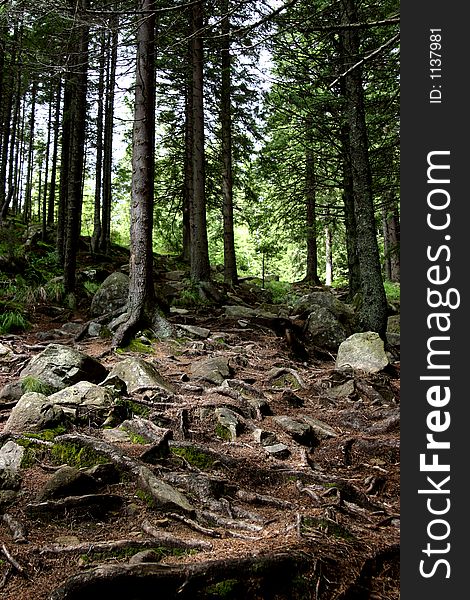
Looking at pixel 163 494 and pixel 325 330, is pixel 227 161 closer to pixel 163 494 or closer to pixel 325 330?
pixel 325 330

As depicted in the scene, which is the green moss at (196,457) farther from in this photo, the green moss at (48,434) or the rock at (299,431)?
the rock at (299,431)

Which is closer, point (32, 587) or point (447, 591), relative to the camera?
point (447, 591)

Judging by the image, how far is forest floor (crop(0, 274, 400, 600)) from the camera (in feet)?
7.20

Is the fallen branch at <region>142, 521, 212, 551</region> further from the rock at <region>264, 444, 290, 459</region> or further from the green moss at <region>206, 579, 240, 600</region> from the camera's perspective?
the rock at <region>264, 444, 290, 459</region>

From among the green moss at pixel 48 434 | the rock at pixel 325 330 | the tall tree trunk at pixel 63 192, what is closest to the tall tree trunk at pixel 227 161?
the tall tree trunk at pixel 63 192

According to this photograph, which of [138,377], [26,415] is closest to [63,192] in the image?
[138,377]

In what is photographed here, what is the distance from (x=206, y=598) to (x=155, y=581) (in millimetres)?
254

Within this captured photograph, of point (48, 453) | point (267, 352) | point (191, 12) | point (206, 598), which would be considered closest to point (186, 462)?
point (48, 453)

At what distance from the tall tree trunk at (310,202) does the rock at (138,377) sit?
8687mm

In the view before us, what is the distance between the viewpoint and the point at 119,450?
365cm

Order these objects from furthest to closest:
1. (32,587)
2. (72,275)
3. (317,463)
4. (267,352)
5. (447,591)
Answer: (72,275), (267,352), (317,463), (32,587), (447,591)

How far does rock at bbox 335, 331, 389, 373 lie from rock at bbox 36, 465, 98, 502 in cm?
538

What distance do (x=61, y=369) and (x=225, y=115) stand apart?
515 inches

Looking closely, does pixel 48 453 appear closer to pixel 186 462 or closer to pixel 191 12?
pixel 186 462
